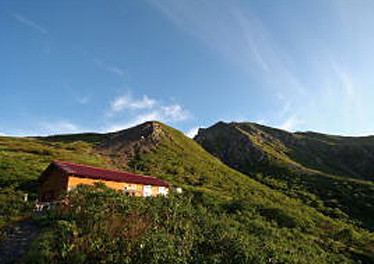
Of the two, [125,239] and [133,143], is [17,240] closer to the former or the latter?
[125,239]

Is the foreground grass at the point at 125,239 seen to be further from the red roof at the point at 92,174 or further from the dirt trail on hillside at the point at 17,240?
the red roof at the point at 92,174

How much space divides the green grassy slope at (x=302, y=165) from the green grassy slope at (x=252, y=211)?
1033 cm

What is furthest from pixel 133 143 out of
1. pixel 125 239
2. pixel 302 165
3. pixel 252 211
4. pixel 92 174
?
pixel 125 239

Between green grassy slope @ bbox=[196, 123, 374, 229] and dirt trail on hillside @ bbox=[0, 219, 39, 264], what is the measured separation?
5254 cm

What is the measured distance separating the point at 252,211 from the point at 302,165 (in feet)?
224

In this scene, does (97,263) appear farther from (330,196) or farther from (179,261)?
(330,196)

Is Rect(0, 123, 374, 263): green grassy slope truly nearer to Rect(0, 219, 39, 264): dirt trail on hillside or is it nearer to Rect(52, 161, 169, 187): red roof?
Rect(52, 161, 169, 187): red roof

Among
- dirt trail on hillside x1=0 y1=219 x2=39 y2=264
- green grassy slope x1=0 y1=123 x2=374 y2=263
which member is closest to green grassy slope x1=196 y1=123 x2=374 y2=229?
green grassy slope x1=0 y1=123 x2=374 y2=263

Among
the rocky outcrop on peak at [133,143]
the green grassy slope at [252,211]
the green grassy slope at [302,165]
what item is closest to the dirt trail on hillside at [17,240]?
the green grassy slope at [252,211]

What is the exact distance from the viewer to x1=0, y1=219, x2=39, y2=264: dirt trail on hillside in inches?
452

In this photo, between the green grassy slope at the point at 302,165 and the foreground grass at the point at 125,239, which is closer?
the foreground grass at the point at 125,239

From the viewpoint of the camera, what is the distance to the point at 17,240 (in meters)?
13.4

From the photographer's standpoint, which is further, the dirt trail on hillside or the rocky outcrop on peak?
the rocky outcrop on peak

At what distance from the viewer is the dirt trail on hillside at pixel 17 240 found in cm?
1147
